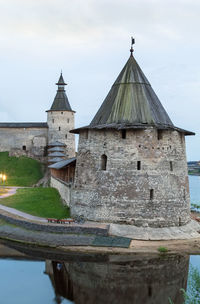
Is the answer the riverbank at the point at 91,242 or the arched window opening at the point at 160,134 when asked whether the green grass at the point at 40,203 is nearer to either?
the riverbank at the point at 91,242

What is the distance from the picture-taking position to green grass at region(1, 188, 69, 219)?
23.3m

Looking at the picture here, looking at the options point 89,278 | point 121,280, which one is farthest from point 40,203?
point 121,280

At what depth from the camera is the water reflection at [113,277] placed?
13.2m

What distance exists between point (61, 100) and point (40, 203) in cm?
2695

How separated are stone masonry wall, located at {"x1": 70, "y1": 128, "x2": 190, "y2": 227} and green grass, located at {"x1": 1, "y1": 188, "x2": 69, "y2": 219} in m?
2.63

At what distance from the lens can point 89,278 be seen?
1477 cm

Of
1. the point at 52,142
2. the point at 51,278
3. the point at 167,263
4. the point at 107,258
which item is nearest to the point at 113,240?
the point at 107,258

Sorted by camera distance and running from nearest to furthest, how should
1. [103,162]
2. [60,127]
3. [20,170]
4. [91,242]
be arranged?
[91,242]
[103,162]
[20,170]
[60,127]

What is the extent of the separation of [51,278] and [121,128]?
9.24 metres

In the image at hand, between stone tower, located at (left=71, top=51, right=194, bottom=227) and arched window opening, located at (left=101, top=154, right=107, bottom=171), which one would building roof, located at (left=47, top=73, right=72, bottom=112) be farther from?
arched window opening, located at (left=101, top=154, right=107, bottom=171)

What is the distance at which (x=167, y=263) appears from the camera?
53.4 ft

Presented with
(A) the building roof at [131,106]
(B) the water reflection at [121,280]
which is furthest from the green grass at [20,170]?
(B) the water reflection at [121,280]

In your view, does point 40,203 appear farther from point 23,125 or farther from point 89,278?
point 23,125

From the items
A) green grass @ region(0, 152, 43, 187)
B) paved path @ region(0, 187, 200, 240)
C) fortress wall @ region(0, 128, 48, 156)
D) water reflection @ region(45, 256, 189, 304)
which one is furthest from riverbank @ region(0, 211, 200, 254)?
fortress wall @ region(0, 128, 48, 156)
